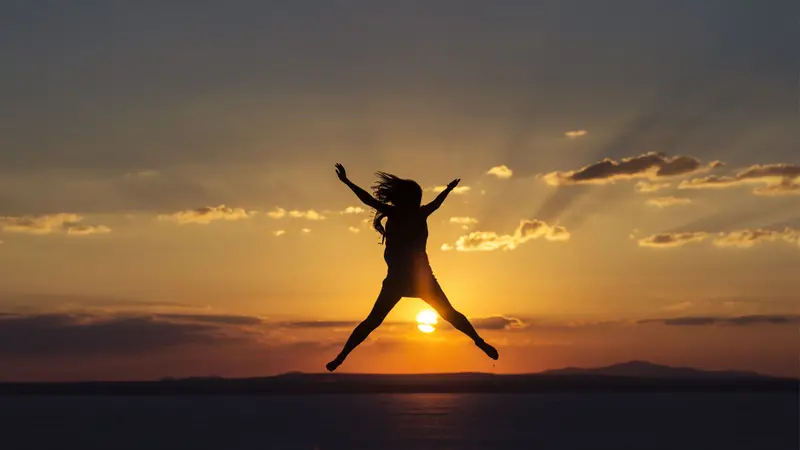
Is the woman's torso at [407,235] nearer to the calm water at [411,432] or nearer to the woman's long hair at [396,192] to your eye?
the woman's long hair at [396,192]

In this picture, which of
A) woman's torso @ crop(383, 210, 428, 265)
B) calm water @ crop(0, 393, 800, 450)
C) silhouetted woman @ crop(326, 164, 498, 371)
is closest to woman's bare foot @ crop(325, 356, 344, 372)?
silhouetted woman @ crop(326, 164, 498, 371)

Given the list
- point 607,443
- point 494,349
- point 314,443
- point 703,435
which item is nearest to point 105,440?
point 314,443

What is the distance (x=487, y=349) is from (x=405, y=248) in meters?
2.06

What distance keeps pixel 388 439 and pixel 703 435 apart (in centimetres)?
3475

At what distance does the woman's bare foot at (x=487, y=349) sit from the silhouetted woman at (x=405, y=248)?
0.50 metres

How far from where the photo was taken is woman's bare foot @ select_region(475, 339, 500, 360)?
55.8 feet

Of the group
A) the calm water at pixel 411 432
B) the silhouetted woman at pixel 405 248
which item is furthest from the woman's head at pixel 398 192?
the calm water at pixel 411 432

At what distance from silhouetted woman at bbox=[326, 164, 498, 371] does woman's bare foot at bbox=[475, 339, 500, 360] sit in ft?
1.63

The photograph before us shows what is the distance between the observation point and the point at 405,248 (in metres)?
16.6

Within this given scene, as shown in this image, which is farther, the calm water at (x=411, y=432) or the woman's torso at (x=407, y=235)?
the calm water at (x=411, y=432)

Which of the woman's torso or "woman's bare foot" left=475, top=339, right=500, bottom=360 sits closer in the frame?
the woman's torso

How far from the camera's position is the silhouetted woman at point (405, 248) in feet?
54.2

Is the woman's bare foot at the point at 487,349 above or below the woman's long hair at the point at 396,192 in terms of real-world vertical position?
below

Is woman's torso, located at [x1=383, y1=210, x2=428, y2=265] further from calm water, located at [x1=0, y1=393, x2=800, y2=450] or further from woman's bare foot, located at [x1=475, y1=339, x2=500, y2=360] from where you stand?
calm water, located at [x1=0, y1=393, x2=800, y2=450]
